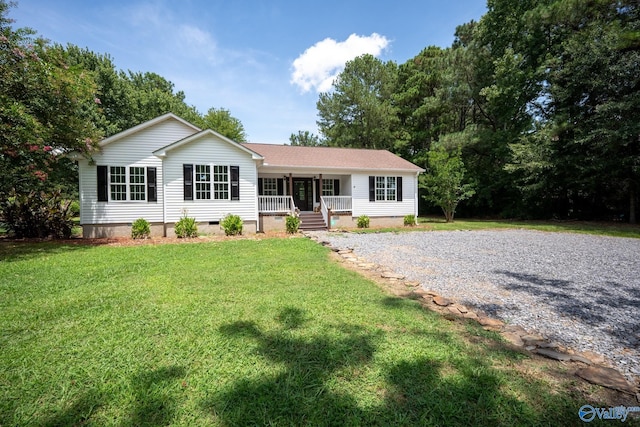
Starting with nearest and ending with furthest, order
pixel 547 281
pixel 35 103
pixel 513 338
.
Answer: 1. pixel 513 338
2. pixel 547 281
3. pixel 35 103

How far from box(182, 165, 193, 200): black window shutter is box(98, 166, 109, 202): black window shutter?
10.1 feet

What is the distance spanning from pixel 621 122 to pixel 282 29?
1682 cm

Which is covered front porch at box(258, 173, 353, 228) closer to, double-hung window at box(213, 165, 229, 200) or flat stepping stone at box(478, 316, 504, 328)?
double-hung window at box(213, 165, 229, 200)

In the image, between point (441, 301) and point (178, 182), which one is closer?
point (441, 301)

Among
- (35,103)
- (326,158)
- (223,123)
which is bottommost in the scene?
(326,158)

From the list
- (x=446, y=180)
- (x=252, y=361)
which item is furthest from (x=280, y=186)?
(x=252, y=361)

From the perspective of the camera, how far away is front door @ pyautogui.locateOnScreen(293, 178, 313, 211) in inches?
659

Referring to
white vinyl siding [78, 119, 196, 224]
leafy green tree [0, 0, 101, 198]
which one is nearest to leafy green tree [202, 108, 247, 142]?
white vinyl siding [78, 119, 196, 224]

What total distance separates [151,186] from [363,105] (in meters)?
21.3

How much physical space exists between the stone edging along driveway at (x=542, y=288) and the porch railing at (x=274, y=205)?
5209mm

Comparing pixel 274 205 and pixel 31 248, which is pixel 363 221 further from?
pixel 31 248

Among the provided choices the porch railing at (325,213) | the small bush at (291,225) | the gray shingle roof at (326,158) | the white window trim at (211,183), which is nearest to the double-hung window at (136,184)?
the white window trim at (211,183)

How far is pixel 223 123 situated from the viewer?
3164cm

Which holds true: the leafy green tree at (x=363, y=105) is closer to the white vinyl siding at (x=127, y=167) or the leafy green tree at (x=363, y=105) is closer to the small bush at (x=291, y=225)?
the small bush at (x=291, y=225)
